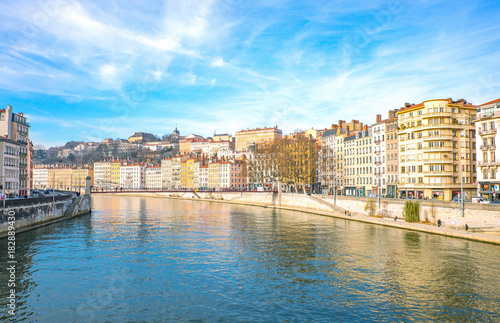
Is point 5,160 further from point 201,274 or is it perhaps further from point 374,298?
A: point 374,298

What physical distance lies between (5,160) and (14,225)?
26.3m

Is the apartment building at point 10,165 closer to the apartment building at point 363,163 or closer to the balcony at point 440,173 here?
the balcony at point 440,173

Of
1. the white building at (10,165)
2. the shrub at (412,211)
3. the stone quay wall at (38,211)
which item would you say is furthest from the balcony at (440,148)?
the white building at (10,165)

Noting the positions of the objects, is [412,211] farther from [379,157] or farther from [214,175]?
[214,175]

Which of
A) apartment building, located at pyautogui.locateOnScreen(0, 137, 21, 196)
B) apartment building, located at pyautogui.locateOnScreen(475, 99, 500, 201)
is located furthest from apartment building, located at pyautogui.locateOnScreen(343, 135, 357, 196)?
apartment building, located at pyautogui.locateOnScreen(0, 137, 21, 196)

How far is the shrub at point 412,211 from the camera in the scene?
155ft

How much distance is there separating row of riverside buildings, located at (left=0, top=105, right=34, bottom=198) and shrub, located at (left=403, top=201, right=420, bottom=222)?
54.7 metres

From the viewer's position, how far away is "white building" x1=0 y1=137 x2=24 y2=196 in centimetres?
6059

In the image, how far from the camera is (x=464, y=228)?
40.5m

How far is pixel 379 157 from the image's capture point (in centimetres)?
7850

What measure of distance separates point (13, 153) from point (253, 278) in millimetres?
57207

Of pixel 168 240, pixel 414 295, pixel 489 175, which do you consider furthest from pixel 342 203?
pixel 414 295

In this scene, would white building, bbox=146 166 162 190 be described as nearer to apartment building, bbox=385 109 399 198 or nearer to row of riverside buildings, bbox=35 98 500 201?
row of riverside buildings, bbox=35 98 500 201

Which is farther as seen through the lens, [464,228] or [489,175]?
[489,175]
